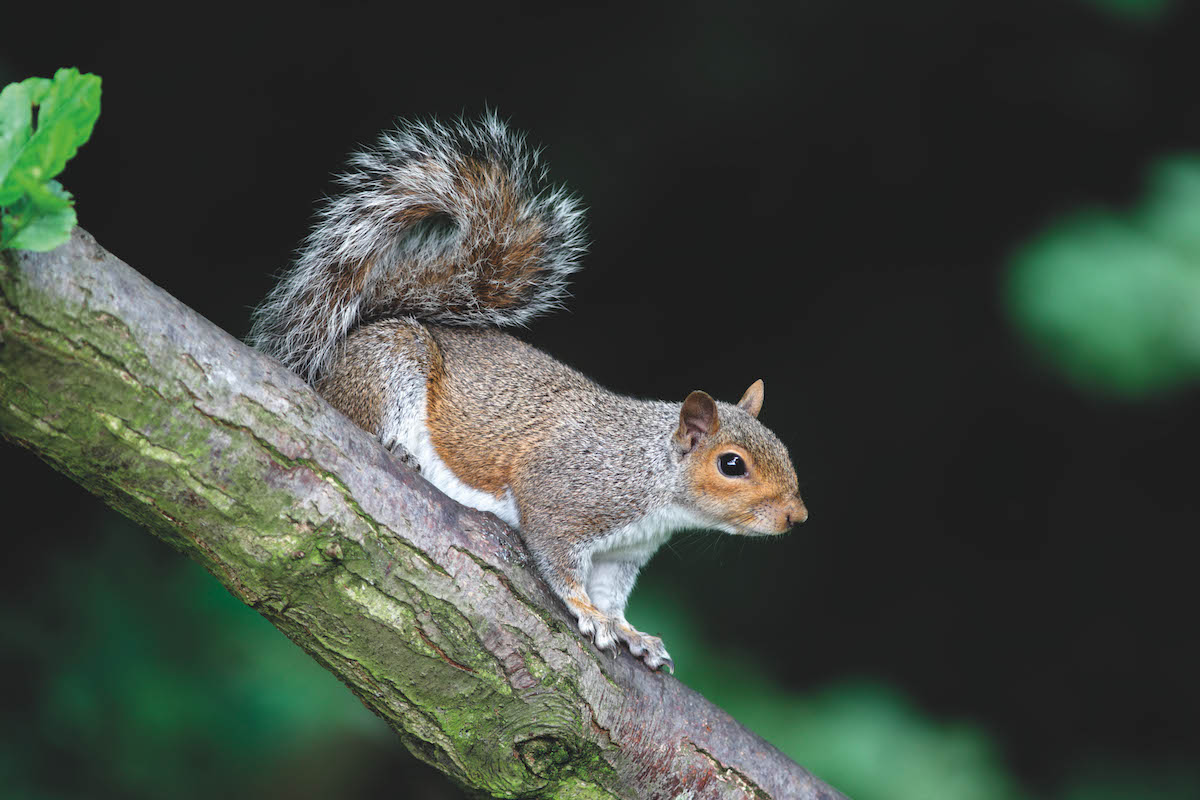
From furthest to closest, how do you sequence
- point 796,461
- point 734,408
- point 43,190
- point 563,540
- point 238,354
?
point 796,461 < point 734,408 < point 563,540 < point 238,354 < point 43,190

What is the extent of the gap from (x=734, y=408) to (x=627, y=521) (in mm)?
343

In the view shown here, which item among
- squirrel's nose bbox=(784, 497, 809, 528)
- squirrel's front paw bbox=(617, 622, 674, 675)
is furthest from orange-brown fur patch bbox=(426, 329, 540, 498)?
squirrel's nose bbox=(784, 497, 809, 528)

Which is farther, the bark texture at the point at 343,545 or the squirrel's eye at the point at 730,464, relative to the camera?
the squirrel's eye at the point at 730,464

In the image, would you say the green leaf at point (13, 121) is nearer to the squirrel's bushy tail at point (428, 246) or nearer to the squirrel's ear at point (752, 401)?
the squirrel's bushy tail at point (428, 246)

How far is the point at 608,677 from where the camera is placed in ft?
5.32

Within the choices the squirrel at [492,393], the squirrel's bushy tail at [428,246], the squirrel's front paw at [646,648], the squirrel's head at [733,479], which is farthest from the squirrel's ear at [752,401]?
the squirrel's front paw at [646,648]

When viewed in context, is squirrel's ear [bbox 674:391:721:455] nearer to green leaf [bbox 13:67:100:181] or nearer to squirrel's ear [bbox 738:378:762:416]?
squirrel's ear [bbox 738:378:762:416]

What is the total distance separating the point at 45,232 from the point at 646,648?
1121mm

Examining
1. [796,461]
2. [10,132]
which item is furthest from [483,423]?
[796,461]

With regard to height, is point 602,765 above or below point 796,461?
below

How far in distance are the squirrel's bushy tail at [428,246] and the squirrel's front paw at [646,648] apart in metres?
0.70

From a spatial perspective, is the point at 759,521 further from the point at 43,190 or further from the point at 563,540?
the point at 43,190

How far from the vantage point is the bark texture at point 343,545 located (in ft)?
3.86

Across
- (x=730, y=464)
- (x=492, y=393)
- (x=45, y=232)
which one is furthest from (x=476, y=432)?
→ (x=45, y=232)
